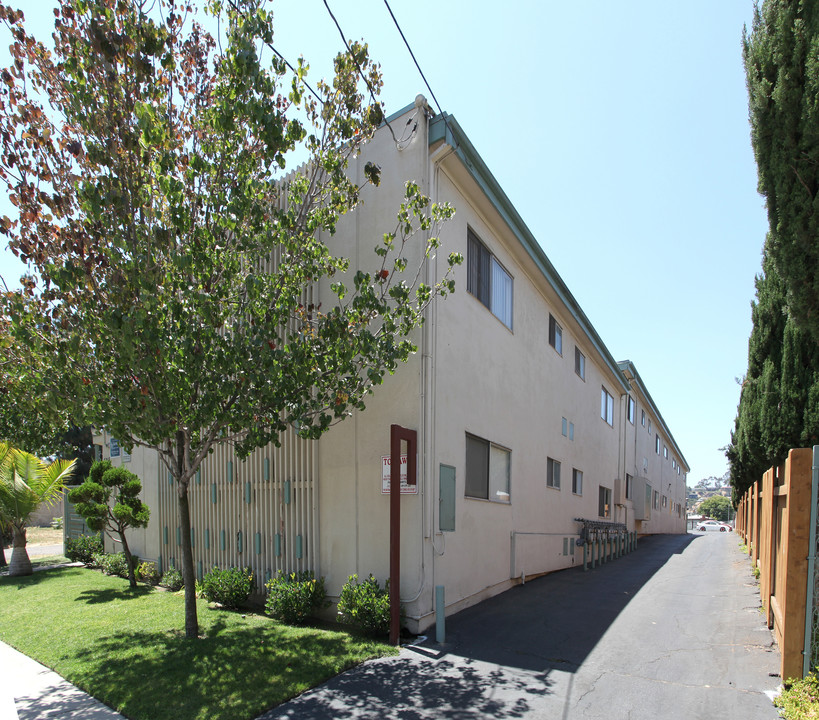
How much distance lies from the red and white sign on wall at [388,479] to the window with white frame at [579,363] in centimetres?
1071

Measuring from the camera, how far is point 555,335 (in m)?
15.2

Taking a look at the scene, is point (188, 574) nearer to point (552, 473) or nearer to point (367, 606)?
point (367, 606)

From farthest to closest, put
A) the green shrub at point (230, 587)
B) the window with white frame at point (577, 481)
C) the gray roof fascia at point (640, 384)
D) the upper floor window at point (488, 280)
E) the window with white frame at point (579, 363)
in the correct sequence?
the gray roof fascia at point (640, 384) → the window with white frame at point (579, 363) → the window with white frame at point (577, 481) → the upper floor window at point (488, 280) → the green shrub at point (230, 587)

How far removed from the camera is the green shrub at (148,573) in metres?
11.2

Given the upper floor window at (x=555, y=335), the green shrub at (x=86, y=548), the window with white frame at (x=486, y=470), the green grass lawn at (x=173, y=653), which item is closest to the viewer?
the green grass lawn at (x=173, y=653)

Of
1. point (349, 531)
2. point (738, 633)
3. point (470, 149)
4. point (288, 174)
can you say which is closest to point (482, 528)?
point (349, 531)

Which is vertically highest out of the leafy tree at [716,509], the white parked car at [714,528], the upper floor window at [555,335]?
the upper floor window at [555,335]

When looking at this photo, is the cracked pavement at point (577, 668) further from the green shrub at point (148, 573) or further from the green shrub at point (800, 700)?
the green shrub at point (148, 573)

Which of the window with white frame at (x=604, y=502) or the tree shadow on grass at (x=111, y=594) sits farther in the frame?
the window with white frame at (x=604, y=502)

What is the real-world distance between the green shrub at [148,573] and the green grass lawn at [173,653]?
1.29 meters

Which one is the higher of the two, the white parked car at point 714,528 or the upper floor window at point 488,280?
the upper floor window at point 488,280

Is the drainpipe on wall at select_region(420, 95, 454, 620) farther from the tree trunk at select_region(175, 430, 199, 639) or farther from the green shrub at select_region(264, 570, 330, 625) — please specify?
the tree trunk at select_region(175, 430, 199, 639)

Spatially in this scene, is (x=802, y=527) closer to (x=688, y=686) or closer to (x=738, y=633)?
(x=688, y=686)

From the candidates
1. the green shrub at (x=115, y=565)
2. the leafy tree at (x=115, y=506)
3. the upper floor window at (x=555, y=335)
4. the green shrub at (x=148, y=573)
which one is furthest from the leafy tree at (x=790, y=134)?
the green shrub at (x=115, y=565)
